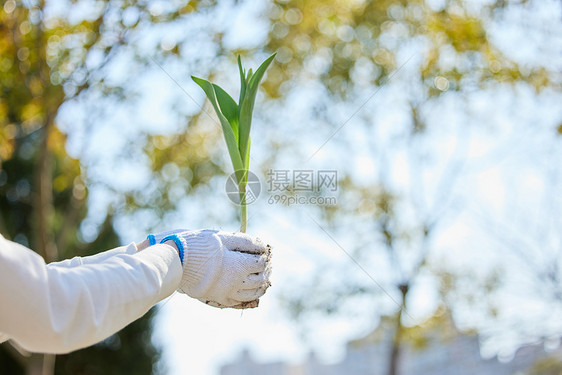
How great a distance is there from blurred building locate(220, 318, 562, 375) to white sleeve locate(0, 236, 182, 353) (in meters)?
7.68

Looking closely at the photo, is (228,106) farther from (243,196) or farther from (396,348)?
(396,348)

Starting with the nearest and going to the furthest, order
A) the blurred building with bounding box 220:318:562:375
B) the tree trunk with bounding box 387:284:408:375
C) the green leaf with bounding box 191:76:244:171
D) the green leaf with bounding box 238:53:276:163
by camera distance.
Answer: the green leaf with bounding box 191:76:244:171 → the green leaf with bounding box 238:53:276:163 → the tree trunk with bounding box 387:284:408:375 → the blurred building with bounding box 220:318:562:375

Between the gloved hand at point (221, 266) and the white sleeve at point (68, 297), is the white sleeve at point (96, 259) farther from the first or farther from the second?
the white sleeve at point (68, 297)

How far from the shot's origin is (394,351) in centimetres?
858

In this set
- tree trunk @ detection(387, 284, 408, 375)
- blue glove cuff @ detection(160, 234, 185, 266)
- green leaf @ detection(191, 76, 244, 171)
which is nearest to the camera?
blue glove cuff @ detection(160, 234, 185, 266)

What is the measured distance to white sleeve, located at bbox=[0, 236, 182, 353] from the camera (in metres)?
1.44

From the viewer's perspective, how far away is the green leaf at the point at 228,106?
2412mm

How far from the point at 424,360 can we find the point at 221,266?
39.8 feet

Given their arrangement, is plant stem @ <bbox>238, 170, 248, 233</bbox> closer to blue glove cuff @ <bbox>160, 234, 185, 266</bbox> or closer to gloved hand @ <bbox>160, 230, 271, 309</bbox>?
gloved hand @ <bbox>160, 230, 271, 309</bbox>

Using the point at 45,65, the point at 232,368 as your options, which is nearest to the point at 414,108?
the point at 45,65

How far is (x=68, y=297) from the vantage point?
149 centimetres

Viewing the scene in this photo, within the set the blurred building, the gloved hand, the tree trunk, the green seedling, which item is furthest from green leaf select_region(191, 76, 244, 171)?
the blurred building

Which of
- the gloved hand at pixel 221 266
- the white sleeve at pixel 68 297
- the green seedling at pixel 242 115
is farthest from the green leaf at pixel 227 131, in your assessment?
the white sleeve at pixel 68 297

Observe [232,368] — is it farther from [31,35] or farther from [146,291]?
[146,291]
